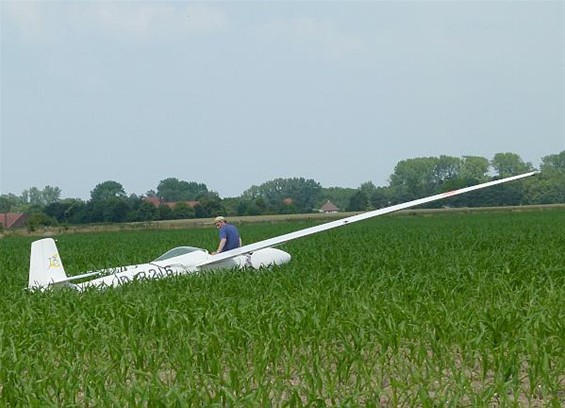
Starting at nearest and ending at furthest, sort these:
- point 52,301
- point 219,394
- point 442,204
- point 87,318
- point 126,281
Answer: point 219,394
point 87,318
point 52,301
point 126,281
point 442,204

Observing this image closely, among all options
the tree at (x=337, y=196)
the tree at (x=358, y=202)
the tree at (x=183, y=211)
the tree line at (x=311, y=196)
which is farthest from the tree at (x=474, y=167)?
the tree at (x=183, y=211)

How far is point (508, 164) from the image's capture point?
556 feet

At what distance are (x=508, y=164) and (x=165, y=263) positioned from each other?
163320 mm

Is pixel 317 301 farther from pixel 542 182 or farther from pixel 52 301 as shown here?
pixel 542 182

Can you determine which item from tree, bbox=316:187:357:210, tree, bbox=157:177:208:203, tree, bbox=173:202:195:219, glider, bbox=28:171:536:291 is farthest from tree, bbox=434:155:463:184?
glider, bbox=28:171:536:291

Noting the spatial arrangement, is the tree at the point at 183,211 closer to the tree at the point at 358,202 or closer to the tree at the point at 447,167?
the tree at the point at 358,202

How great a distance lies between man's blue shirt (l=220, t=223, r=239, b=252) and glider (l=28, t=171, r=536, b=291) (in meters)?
0.22

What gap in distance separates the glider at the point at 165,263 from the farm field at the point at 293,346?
4.63ft

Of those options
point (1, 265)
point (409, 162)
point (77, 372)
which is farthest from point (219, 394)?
point (409, 162)

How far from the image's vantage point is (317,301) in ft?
29.5

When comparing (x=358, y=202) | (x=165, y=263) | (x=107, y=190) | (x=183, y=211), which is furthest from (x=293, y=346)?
(x=107, y=190)

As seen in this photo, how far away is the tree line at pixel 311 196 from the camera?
87.8 m

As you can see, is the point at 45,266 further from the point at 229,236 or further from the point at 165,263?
the point at 229,236

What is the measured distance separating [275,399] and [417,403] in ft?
2.99
